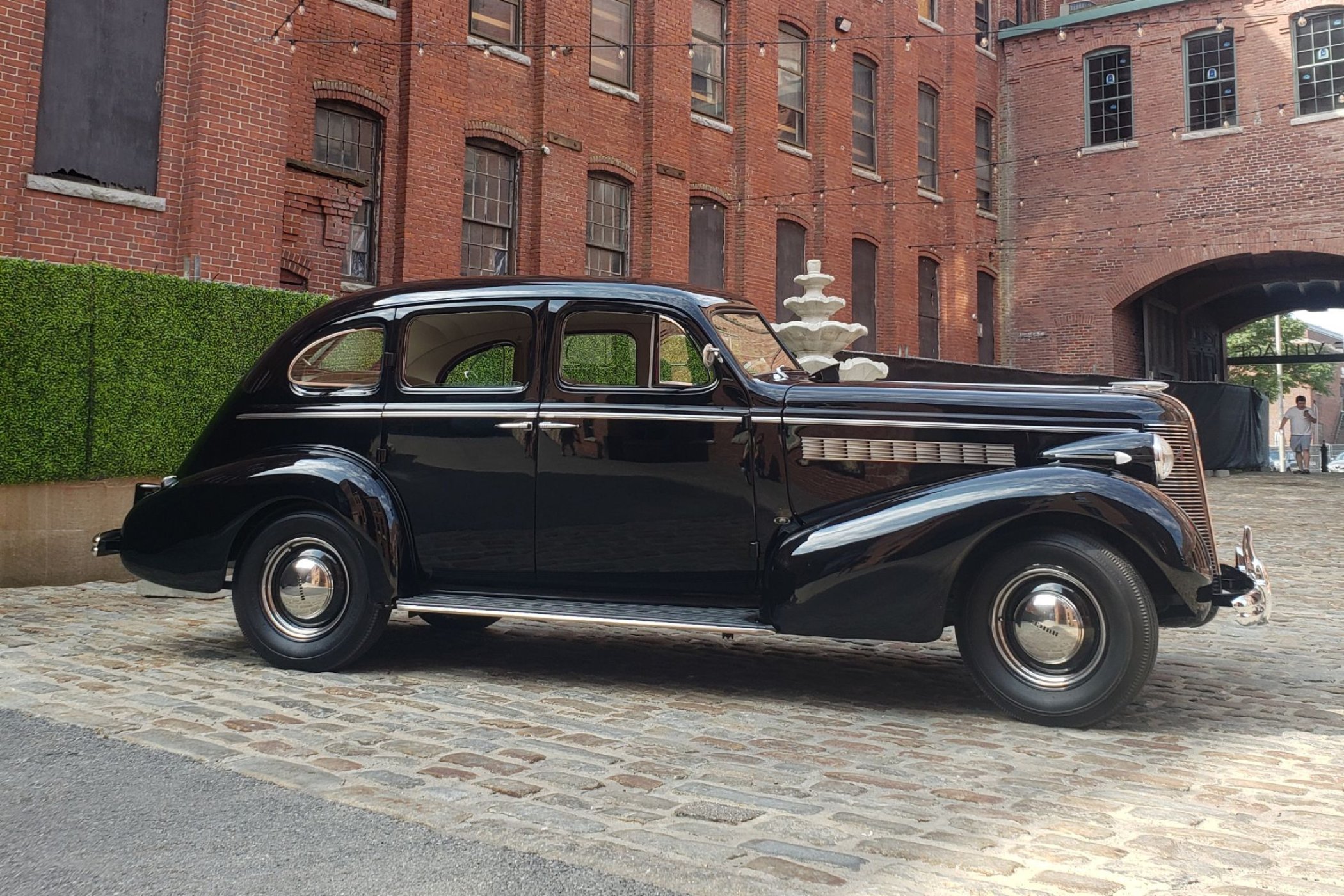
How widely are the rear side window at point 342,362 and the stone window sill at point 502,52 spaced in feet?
35.3

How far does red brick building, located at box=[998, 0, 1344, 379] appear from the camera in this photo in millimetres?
23781

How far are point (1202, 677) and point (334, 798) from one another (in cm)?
445

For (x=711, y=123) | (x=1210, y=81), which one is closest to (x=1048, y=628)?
(x=711, y=123)

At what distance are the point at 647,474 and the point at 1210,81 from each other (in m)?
24.7

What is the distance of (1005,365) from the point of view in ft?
88.8

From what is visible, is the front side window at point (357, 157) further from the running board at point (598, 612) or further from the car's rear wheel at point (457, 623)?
the running board at point (598, 612)

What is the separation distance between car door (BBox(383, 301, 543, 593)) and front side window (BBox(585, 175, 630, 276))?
1186 centimetres

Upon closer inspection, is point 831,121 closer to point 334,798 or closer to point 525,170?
point 525,170

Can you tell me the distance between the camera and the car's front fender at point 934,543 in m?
4.45

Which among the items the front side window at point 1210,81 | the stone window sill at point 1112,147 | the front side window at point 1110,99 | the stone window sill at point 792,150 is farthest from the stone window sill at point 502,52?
the front side window at point 1210,81

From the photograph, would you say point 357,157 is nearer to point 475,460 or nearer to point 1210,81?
point 475,460

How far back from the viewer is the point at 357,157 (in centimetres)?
1428

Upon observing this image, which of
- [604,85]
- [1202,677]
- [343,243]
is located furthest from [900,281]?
[1202,677]

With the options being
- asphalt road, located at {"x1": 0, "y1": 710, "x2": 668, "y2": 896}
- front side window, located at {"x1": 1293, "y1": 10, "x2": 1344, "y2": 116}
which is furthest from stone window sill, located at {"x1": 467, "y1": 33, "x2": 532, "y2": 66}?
front side window, located at {"x1": 1293, "y1": 10, "x2": 1344, "y2": 116}
